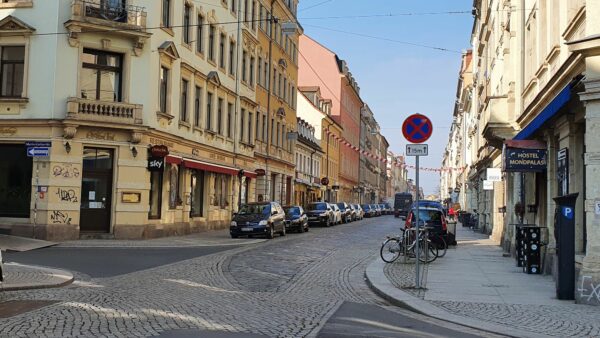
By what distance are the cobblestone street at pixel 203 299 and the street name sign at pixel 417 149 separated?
287 cm

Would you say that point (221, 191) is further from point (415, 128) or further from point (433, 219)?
point (415, 128)

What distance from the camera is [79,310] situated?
9.29 m

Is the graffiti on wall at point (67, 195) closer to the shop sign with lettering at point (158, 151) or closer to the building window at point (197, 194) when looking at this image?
the shop sign with lettering at point (158, 151)

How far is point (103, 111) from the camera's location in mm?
23766

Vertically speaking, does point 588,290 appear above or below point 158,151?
below

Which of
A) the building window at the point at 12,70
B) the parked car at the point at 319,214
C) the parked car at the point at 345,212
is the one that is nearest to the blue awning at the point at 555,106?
the building window at the point at 12,70

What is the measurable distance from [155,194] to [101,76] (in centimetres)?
525

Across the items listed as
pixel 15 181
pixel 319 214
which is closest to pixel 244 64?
pixel 319 214

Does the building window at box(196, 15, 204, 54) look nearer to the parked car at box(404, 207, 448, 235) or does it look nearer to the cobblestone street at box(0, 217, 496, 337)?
the parked car at box(404, 207, 448, 235)

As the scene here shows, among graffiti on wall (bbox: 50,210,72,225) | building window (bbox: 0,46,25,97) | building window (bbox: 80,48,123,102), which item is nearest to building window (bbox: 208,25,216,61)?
building window (bbox: 80,48,123,102)

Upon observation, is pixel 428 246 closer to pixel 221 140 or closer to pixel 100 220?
pixel 100 220

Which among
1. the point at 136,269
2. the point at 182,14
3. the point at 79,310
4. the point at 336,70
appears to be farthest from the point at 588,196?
the point at 336,70

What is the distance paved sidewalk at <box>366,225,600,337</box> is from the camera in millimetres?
9008

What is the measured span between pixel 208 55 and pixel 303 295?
2253cm
